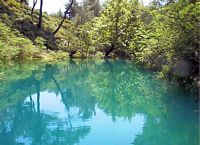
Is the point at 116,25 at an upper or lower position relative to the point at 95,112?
upper

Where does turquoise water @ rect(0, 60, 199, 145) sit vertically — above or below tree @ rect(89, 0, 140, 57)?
below

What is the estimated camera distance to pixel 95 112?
1184cm

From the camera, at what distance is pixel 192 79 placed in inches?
572

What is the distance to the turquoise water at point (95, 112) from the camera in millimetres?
8336

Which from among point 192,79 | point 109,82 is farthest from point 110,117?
point 109,82

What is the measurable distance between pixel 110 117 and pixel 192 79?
17.4 feet

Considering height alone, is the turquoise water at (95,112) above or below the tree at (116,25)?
below

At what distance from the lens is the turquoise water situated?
27.3 ft

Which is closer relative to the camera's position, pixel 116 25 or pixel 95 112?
pixel 95 112

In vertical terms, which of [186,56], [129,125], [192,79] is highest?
[186,56]

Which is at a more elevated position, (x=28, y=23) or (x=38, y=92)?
(x=28, y=23)

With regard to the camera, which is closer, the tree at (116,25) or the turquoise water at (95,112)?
the turquoise water at (95,112)

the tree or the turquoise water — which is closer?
the turquoise water

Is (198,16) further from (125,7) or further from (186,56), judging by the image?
(125,7)
